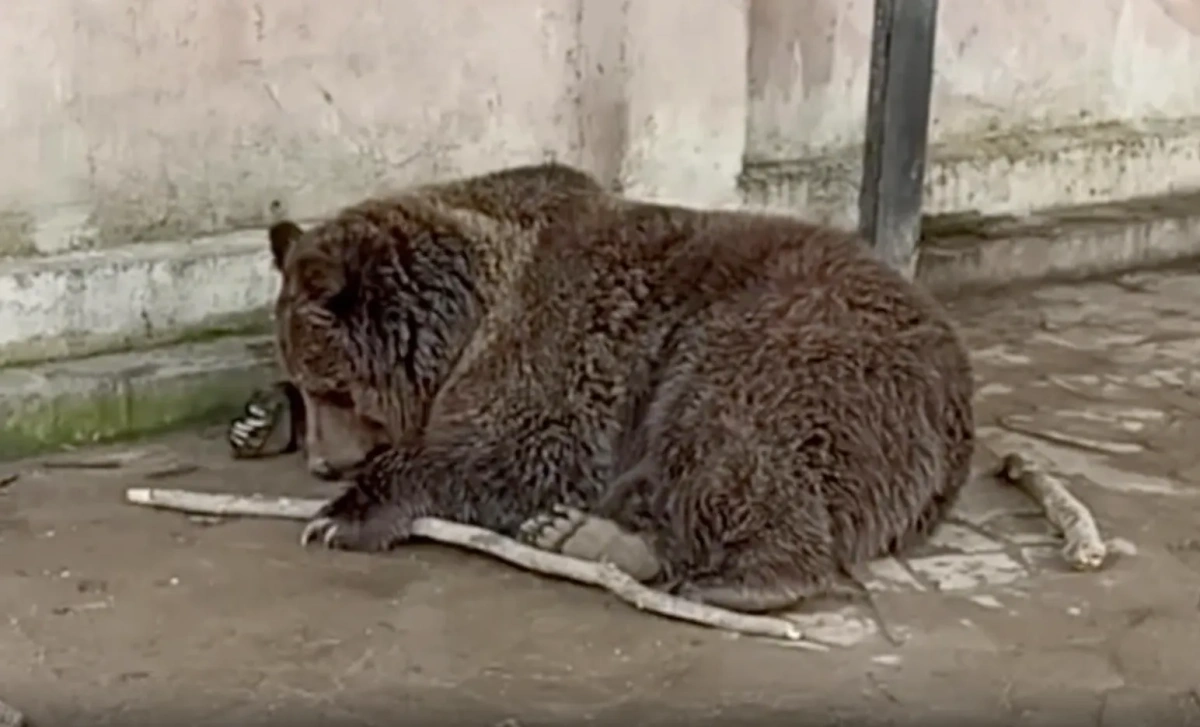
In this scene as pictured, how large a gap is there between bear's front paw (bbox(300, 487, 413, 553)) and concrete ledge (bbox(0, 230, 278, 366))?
1195 millimetres


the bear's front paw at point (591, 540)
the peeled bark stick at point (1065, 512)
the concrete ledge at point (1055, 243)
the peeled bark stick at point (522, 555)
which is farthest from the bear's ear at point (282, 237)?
the concrete ledge at point (1055, 243)

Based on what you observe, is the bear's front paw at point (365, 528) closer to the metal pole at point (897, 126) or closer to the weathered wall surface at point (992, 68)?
the metal pole at point (897, 126)

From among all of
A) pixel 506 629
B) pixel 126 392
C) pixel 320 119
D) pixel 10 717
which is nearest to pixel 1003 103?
pixel 320 119

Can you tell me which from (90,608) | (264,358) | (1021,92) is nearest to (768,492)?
(90,608)

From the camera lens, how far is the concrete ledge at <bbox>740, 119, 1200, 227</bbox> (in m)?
6.48

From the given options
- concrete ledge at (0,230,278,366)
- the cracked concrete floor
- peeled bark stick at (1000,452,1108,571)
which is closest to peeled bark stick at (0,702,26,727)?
the cracked concrete floor

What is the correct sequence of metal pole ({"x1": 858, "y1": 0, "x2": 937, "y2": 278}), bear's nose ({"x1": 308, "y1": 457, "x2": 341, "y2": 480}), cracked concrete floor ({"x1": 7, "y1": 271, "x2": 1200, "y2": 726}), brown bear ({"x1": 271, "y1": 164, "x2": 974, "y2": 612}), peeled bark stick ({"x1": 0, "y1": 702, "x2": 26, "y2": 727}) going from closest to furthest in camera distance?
peeled bark stick ({"x1": 0, "y1": 702, "x2": 26, "y2": 727}) < cracked concrete floor ({"x1": 7, "y1": 271, "x2": 1200, "y2": 726}) < brown bear ({"x1": 271, "y1": 164, "x2": 974, "y2": 612}) < bear's nose ({"x1": 308, "y1": 457, "x2": 341, "y2": 480}) < metal pole ({"x1": 858, "y1": 0, "x2": 937, "y2": 278})

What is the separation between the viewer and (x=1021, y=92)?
23.5 feet

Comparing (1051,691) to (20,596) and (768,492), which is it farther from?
(20,596)

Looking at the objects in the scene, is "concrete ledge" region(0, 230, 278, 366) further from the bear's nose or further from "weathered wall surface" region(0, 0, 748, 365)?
the bear's nose

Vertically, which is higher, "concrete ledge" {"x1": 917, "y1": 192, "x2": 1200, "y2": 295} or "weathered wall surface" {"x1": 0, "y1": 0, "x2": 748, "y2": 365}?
"weathered wall surface" {"x1": 0, "y1": 0, "x2": 748, "y2": 365}

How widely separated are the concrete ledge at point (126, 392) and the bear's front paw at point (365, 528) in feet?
3.24

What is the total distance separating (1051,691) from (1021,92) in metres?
3.91

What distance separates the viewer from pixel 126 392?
16.5 feet
